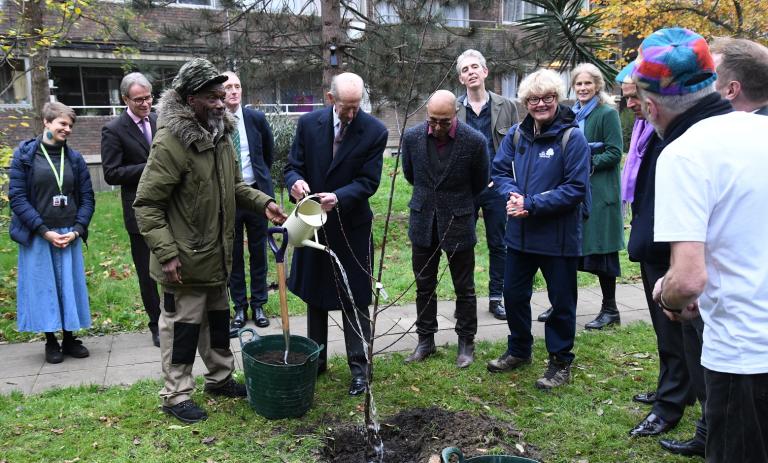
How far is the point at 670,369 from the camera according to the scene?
3643mm

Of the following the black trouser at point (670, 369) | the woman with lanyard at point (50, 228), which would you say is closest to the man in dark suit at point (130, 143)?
the woman with lanyard at point (50, 228)

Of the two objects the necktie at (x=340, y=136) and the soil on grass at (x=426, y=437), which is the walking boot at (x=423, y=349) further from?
the necktie at (x=340, y=136)

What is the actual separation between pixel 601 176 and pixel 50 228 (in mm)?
4663

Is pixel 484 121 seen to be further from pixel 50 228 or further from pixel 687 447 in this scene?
pixel 50 228

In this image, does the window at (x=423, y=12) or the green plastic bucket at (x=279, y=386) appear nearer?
the green plastic bucket at (x=279, y=386)

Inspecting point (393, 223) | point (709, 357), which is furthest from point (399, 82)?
point (709, 357)

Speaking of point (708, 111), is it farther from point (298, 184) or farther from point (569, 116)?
point (298, 184)

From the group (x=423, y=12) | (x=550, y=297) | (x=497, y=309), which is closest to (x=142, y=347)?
(x=497, y=309)

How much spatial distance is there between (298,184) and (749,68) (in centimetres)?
261

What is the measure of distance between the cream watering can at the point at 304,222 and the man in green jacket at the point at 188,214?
1.06ft

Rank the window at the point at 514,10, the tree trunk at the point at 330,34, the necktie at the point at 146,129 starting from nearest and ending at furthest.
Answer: the necktie at the point at 146,129 → the tree trunk at the point at 330,34 → the window at the point at 514,10

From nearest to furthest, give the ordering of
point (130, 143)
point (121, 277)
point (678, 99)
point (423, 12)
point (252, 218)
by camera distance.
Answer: point (678, 99)
point (130, 143)
point (252, 218)
point (121, 277)
point (423, 12)

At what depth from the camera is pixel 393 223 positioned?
34.7 ft

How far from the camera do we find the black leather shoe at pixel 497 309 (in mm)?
5906
